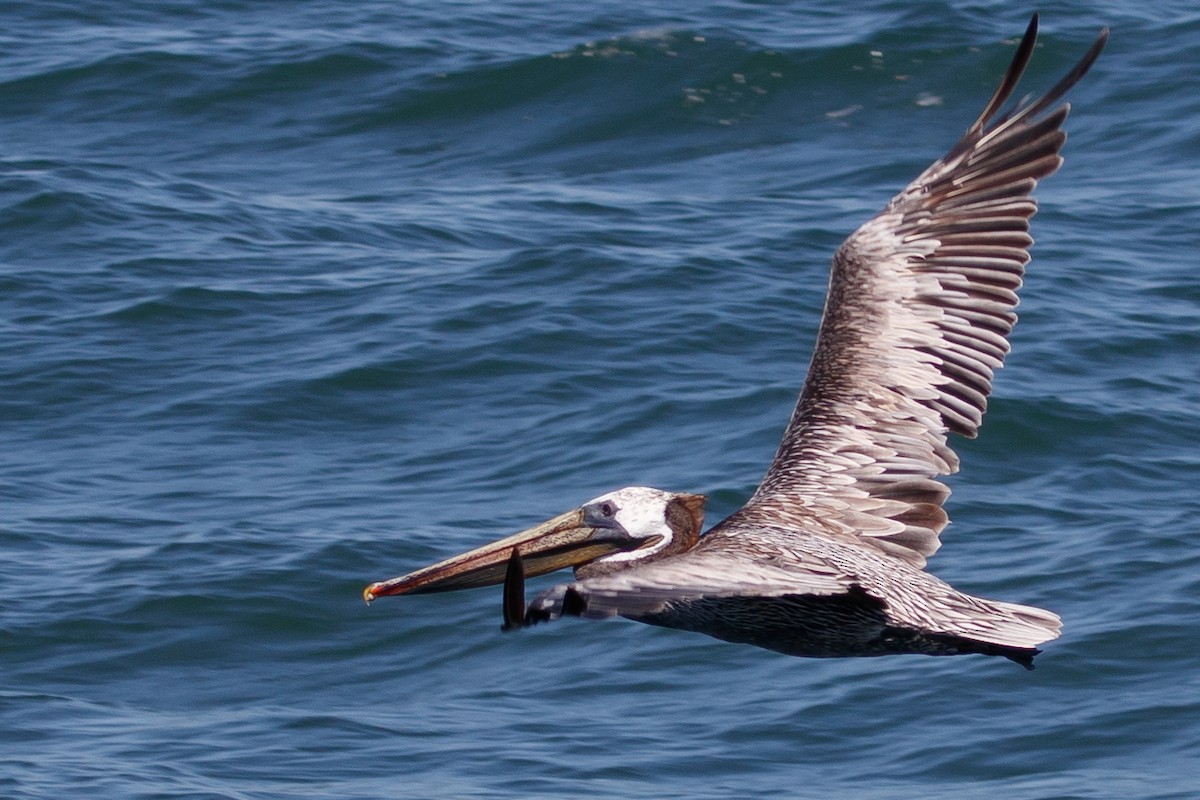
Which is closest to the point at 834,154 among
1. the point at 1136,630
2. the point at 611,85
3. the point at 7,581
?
the point at 611,85

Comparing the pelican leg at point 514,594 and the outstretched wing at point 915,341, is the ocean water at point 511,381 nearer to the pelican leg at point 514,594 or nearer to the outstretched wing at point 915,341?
the outstretched wing at point 915,341

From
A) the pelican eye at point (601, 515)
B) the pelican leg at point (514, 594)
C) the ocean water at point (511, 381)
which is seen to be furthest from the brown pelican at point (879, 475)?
the ocean water at point (511, 381)

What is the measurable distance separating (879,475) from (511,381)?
3.90 meters

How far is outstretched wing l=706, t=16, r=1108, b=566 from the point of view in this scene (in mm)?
6934

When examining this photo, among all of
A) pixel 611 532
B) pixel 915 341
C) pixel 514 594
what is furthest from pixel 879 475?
pixel 514 594

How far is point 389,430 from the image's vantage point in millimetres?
10297

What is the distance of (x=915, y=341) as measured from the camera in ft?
24.2

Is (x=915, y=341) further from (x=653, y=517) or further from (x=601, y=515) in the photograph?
(x=601, y=515)

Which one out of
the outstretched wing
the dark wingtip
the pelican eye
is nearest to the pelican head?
the pelican eye

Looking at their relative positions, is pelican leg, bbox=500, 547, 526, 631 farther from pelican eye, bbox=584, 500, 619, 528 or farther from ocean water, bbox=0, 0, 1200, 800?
ocean water, bbox=0, 0, 1200, 800

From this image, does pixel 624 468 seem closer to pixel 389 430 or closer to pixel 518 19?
pixel 389 430

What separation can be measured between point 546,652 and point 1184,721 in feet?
8.99

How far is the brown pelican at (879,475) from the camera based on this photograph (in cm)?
598

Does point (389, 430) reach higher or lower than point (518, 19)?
lower
